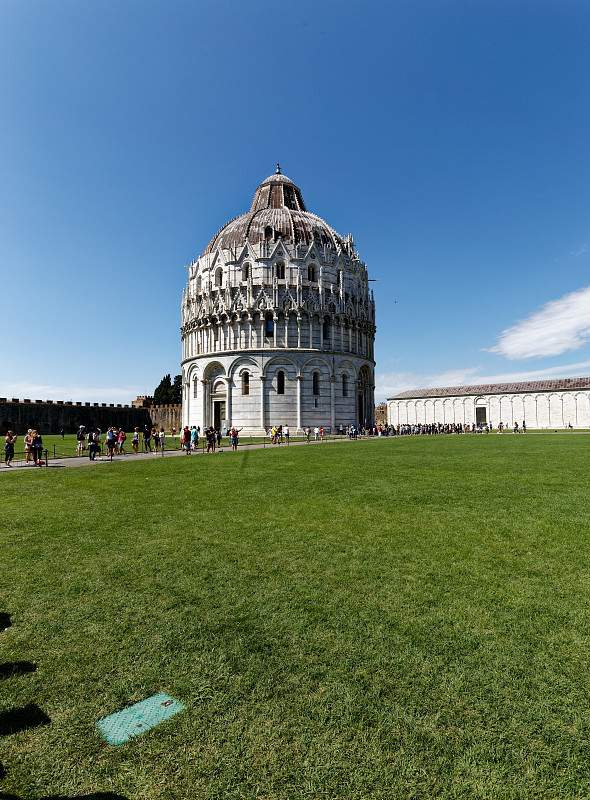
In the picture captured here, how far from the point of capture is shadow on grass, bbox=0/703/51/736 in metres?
3.04

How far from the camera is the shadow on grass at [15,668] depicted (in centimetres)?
364

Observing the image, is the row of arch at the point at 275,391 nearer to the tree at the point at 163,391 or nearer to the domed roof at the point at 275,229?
the domed roof at the point at 275,229

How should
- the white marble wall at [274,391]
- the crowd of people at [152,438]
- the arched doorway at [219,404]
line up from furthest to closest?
the arched doorway at [219,404], the white marble wall at [274,391], the crowd of people at [152,438]

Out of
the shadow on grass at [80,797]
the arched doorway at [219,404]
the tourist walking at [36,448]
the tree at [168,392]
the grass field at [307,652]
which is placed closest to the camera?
the shadow on grass at [80,797]

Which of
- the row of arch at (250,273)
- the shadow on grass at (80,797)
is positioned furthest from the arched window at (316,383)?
the shadow on grass at (80,797)

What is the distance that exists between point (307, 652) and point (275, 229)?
171ft

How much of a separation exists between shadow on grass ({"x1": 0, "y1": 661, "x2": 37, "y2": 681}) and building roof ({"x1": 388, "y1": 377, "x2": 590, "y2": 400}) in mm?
75769

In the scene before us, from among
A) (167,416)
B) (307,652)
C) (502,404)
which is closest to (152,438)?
(167,416)

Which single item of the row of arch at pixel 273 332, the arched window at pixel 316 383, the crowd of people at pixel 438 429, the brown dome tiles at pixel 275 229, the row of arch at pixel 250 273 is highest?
the brown dome tiles at pixel 275 229

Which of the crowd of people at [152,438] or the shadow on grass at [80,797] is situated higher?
the crowd of people at [152,438]

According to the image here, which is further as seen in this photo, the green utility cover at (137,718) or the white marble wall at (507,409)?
the white marble wall at (507,409)

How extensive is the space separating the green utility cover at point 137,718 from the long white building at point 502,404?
75353mm

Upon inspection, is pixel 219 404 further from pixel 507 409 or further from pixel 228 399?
pixel 507 409

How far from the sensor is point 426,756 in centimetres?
274
